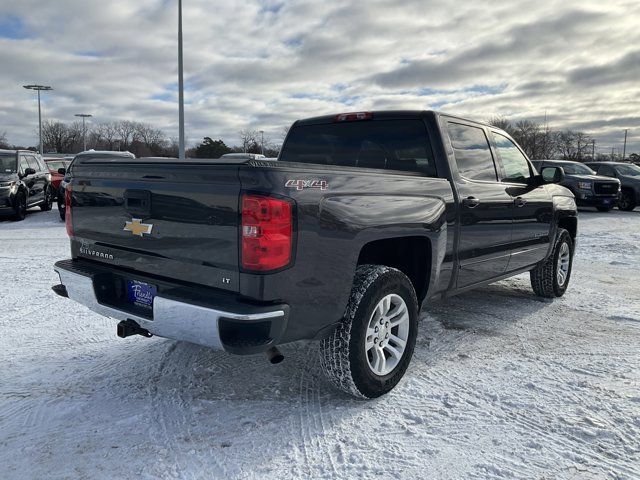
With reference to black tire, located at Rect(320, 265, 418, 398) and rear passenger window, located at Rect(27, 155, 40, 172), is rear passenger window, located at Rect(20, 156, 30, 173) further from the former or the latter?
black tire, located at Rect(320, 265, 418, 398)

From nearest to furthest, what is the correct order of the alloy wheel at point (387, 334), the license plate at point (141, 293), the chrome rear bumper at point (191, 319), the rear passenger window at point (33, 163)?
the chrome rear bumper at point (191, 319)
the license plate at point (141, 293)
the alloy wheel at point (387, 334)
the rear passenger window at point (33, 163)

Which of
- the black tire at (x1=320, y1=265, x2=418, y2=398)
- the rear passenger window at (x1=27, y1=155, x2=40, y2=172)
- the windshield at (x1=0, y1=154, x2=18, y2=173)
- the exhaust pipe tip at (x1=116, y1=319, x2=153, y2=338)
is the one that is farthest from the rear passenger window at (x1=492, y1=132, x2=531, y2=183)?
the rear passenger window at (x1=27, y1=155, x2=40, y2=172)

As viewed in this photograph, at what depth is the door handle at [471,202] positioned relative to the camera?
393cm

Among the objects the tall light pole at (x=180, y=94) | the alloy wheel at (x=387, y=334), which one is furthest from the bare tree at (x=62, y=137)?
the alloy wheel at (x=387, y=334)

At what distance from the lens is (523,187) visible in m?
4.96

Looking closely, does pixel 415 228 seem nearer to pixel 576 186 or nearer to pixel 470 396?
pixel 470 396

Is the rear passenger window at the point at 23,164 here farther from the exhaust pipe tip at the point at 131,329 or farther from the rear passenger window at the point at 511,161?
the rear passenger window at the point at 511,161

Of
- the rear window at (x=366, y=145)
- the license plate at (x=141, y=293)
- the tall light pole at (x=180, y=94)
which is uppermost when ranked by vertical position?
the tall light pole at (x=180, y=94)

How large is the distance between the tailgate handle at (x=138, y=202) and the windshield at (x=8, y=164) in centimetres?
1182

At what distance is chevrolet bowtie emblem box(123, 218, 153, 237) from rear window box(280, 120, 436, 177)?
189 cm

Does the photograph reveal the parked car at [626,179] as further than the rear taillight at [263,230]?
Yes

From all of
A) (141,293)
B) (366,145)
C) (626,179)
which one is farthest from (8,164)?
(626,179)

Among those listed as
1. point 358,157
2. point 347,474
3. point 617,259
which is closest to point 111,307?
point 347,474

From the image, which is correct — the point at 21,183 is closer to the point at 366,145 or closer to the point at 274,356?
the point at 366,145
